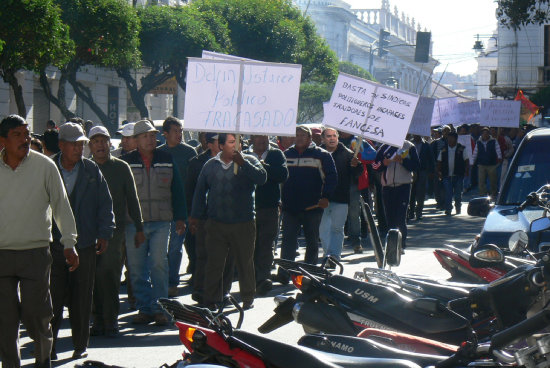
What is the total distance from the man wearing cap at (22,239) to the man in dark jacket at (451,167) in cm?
1526

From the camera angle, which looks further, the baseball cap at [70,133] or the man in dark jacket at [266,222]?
the man in dark jacket at [266,222]

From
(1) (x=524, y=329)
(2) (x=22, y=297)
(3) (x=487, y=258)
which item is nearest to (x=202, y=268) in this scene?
(2) (x=22, y=297)

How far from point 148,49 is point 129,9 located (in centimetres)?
A: 817

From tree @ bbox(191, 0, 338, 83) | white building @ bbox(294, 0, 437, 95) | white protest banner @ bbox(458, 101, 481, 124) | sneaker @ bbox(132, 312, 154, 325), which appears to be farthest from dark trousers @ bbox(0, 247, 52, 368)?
white building @ bbox(294, 0, 437, 95)

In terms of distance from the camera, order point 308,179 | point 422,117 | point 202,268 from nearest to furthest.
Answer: point 202,268 < point 308,179 < point 422,117

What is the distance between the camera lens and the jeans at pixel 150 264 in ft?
29.4

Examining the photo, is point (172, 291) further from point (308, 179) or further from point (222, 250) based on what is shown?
point (308, 179)

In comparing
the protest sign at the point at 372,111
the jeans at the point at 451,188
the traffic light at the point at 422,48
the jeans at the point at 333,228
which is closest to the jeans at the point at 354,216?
the jeans at the point at 333,228

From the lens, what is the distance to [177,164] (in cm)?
1088

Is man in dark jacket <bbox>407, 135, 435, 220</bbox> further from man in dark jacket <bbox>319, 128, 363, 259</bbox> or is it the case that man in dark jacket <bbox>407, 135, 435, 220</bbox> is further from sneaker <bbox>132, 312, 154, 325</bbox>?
sneaker <bbox>132, 312, 154, 325</bbox>

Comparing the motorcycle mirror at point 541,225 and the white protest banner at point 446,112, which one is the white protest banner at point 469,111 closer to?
the white protest banner at point 446,112

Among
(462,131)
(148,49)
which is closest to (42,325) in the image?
(462,131)

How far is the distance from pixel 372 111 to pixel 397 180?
2.24 meters

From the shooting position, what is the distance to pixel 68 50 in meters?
25.4
